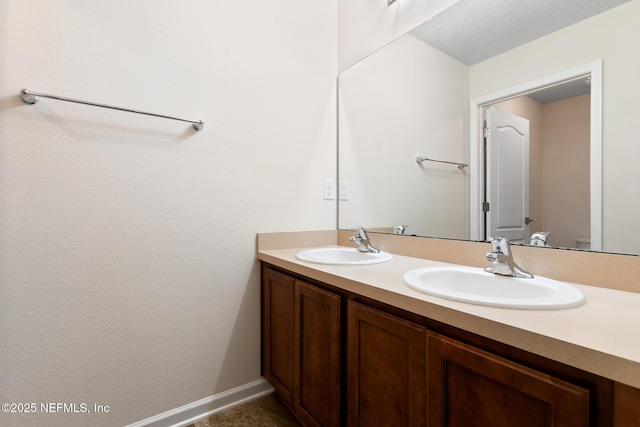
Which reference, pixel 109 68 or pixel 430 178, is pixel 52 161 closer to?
pixel 109 68

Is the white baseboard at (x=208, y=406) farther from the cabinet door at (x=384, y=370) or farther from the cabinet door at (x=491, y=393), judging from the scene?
the cabinet door at (x=491, y=393)

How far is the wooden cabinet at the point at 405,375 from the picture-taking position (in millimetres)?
513

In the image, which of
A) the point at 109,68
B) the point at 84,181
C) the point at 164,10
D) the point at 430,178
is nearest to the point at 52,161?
the point at 84,181

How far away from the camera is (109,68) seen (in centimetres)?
117

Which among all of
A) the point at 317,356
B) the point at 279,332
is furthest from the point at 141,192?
the point at 317,356

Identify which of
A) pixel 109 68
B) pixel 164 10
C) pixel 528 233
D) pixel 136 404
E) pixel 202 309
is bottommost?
pixel 136 404

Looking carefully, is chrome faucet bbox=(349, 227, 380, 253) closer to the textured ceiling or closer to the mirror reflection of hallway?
the mirror reflection of hallway

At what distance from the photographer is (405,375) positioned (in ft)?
2.57

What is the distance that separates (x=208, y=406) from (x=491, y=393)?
1.32 metres

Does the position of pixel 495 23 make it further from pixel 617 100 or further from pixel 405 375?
pixel 405 375

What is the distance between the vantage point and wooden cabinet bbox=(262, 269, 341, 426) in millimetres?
1033

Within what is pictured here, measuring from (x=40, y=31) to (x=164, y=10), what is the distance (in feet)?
1.54

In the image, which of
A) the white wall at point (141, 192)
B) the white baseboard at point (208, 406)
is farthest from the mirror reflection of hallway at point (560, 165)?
the white baseboard at point (208, 406)

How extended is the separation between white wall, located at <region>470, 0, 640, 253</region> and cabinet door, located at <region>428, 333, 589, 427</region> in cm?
61
